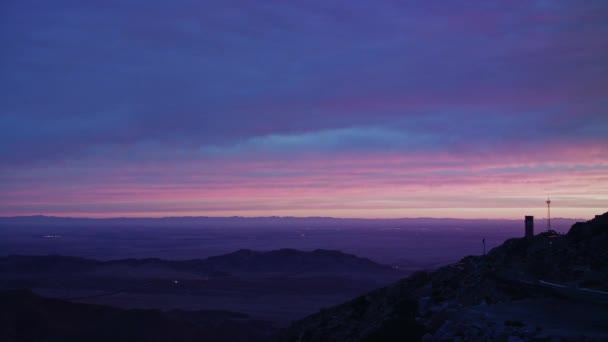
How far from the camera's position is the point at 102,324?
3309 cm

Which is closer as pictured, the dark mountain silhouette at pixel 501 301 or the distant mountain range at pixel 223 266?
the dark mountain silhouette at pixel 501 301

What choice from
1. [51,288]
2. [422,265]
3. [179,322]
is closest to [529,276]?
[179,322]

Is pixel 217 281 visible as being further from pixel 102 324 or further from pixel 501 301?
pixel 501 301

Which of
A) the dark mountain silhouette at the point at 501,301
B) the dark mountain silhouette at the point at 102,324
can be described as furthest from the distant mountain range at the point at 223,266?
the dark mountain silhouette at the point at 501,301

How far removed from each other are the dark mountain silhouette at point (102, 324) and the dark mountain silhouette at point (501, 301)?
14134 mm

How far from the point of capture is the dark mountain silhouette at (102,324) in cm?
3086

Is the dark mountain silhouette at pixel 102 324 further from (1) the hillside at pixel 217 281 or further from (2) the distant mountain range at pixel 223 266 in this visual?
(2) the distant mountain range at pixel 223 266

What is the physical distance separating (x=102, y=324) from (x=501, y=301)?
27.8m

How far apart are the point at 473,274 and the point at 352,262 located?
6284 centimetres

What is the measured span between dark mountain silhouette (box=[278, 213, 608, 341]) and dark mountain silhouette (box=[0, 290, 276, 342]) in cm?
1413

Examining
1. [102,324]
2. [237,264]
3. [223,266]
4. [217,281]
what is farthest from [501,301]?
[237,264]

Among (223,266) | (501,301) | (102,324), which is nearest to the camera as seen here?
(501,301)

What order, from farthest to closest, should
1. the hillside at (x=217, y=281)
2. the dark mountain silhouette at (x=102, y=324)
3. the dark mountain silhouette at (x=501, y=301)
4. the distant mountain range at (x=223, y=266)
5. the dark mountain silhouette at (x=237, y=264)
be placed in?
the dark mountain silhouette at (x=237, y=264)
the distant mountain range at (x=223, y=266)
the hillside at (x=217, y=281)
the dark mountain silhouette at (x=102, y=324)
the dark mountain silhouette at (x=501, y=301)

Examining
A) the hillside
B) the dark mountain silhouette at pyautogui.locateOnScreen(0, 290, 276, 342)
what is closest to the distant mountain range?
the hillside
